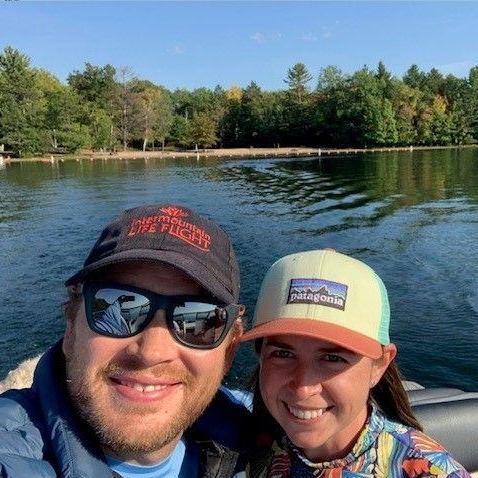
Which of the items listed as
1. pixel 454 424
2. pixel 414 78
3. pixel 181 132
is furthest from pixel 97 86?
pixel 454 424

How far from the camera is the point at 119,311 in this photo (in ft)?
6.16

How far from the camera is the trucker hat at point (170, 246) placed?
1837 millimetres

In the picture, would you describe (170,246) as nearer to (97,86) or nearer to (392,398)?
(392,398)

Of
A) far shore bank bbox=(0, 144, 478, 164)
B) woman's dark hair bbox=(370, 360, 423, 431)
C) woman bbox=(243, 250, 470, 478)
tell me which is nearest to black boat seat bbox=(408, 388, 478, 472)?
woman's dark hair bbox=(370, 360, 423, 431)

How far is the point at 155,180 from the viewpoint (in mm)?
42625

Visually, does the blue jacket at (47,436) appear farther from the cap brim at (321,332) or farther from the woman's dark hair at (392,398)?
the woman's dark hair at (392,398)

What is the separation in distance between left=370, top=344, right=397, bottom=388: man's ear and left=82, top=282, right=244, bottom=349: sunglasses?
656 millimetres

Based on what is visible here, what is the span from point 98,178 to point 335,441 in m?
44.8

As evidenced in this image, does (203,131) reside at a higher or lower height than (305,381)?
higher

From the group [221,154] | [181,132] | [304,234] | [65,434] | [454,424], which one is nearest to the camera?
[65,434]

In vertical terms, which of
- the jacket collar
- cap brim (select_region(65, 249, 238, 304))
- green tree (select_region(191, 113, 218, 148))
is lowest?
the jacket collar

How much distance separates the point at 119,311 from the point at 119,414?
342mm

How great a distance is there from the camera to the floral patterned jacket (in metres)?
1.91

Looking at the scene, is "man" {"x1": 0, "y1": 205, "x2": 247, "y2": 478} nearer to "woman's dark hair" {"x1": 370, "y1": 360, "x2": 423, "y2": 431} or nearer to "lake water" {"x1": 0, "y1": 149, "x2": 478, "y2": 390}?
"woman's dark hair" {"x1": 370, "y1": 360, "x2": 423, "y2": 431}
